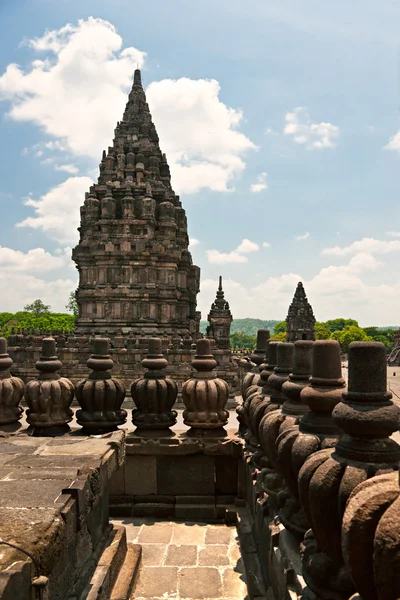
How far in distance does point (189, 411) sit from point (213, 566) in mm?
1684

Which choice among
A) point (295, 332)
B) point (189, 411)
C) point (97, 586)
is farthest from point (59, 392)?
point (295, 332)

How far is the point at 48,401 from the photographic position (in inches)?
194

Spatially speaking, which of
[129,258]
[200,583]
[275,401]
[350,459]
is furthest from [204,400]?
[129,258]

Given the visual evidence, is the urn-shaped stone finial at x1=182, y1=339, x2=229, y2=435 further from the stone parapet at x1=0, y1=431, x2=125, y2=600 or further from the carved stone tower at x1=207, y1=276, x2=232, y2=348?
the carved stone tower at x1=207, y1=276, x2=232, y2=348

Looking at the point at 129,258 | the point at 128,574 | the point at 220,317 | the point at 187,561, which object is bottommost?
the point at 187,561

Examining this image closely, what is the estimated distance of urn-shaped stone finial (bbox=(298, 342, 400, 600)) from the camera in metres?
2.01

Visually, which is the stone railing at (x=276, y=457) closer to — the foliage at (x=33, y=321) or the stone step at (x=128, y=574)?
the stone step at (x=128, y=574)

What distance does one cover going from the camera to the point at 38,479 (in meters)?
3.21

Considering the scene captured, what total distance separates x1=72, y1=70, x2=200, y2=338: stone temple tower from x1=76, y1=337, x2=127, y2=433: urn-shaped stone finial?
1040 cm

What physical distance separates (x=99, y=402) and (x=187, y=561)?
185 centimetres

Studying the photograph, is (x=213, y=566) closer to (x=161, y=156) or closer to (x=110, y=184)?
(x=110, y=184)

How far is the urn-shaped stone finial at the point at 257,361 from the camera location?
559 centimetres

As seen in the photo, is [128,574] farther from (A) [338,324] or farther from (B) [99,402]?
(A) [338,324]

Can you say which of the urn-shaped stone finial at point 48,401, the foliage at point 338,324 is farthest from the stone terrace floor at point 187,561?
the foliage at point 338,324
